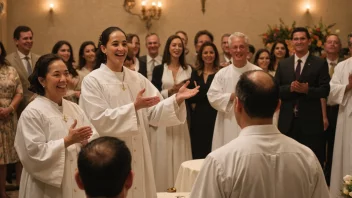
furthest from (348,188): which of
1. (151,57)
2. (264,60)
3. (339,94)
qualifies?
(151,57)

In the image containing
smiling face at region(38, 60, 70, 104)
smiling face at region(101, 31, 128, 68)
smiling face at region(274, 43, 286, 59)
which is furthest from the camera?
smiling face at region(274, 43, 286, 59)

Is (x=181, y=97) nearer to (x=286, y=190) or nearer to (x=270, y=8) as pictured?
(x=286, y=190)

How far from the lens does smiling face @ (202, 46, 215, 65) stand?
6535 millimetres

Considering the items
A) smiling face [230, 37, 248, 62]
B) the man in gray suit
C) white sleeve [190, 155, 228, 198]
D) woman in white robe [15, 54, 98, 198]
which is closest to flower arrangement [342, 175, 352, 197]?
A: white sleeve [190, 155, 228, 198]

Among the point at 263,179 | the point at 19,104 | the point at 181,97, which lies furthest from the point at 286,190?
the point at 19,104

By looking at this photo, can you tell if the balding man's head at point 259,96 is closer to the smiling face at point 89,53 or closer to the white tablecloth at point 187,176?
the white tablecloth at point 187,176

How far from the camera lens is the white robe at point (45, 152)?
3.43 metres

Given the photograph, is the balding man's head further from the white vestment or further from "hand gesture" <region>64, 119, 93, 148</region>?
"hand gesture" <region>64, 119, 93, 148</region>

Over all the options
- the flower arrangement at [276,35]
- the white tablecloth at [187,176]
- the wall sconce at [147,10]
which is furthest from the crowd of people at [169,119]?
the wall sconce at [147,10]

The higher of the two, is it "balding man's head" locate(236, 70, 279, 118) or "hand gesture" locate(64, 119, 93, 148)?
"balding man's head" locate(236, 70, 279, 118)

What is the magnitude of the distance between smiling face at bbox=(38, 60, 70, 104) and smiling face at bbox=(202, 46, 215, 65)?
3.10 m

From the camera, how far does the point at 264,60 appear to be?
24.7ft

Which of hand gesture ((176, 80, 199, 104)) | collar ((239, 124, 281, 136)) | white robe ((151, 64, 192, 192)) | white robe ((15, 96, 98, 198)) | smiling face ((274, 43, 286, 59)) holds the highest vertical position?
smiling face ((274, 43, 286, 59))

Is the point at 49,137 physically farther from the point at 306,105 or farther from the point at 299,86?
the point at 306,105
